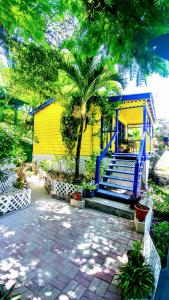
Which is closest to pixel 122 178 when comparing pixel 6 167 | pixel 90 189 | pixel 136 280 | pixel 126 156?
pixel 90 189

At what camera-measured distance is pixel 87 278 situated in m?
3.04

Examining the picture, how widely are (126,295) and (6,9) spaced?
424 cm

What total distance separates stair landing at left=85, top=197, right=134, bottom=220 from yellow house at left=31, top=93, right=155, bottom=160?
304 centimetres

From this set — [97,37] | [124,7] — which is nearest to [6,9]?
[97,37]

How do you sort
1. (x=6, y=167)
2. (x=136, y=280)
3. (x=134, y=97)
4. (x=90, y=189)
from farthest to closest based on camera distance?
(x=6, y=167)
(x=134, y=97)
(x=90, y=189)
(x=136, y=280)

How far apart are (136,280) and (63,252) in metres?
1.74

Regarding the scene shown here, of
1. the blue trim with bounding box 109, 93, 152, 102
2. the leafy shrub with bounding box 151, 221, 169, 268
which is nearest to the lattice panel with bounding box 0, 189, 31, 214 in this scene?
the leafy shrub with bounding box 151, 221, 169, 268

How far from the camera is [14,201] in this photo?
242 inches

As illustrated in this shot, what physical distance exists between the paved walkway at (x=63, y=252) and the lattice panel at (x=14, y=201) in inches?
12.8

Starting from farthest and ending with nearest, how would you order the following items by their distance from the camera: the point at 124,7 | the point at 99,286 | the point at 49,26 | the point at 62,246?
the point at 49,26 → the point at 62,246 → the point at 99,286 → the point at 124,7

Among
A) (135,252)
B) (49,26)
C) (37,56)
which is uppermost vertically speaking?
(49,26)

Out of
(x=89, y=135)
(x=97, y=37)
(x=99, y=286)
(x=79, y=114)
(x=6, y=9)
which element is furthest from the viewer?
(x=89, y=135)

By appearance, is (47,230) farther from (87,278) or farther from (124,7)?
(124,7)

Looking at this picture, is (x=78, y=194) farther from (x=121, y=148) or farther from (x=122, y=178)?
(x=121, y=148)
